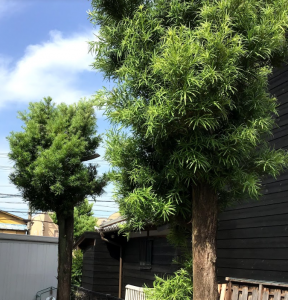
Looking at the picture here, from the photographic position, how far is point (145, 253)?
1074 centimetres

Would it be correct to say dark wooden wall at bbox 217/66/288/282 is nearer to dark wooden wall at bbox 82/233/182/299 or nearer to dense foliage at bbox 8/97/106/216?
dense foliage at bbox 8/97/106/216

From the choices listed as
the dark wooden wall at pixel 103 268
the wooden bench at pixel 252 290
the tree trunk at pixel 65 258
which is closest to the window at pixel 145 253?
the dark wooden wall at pixel 103 268

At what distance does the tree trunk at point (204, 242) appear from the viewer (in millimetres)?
3438

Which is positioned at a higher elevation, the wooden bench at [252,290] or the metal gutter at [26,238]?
the wooden bench at [252,290]

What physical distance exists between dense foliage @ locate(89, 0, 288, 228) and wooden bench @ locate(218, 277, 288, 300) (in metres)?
0.98

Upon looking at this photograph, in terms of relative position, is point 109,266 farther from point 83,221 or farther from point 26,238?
point 83,221

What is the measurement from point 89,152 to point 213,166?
5.53 m

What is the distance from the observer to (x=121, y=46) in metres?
3.88

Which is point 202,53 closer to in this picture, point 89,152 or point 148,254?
point 89,152

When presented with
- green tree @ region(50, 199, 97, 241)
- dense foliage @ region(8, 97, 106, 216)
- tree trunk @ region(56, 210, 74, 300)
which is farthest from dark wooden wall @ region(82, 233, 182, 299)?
green tree @ region(50, 199, 97, 241)

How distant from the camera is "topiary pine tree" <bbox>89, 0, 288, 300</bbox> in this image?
10.6 ft

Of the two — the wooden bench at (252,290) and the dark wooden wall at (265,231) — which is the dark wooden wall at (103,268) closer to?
the dark wooden wall at (265,231)

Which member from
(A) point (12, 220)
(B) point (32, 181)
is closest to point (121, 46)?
(B) point (32, 181)

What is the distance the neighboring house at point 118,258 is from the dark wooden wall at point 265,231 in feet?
10.9
